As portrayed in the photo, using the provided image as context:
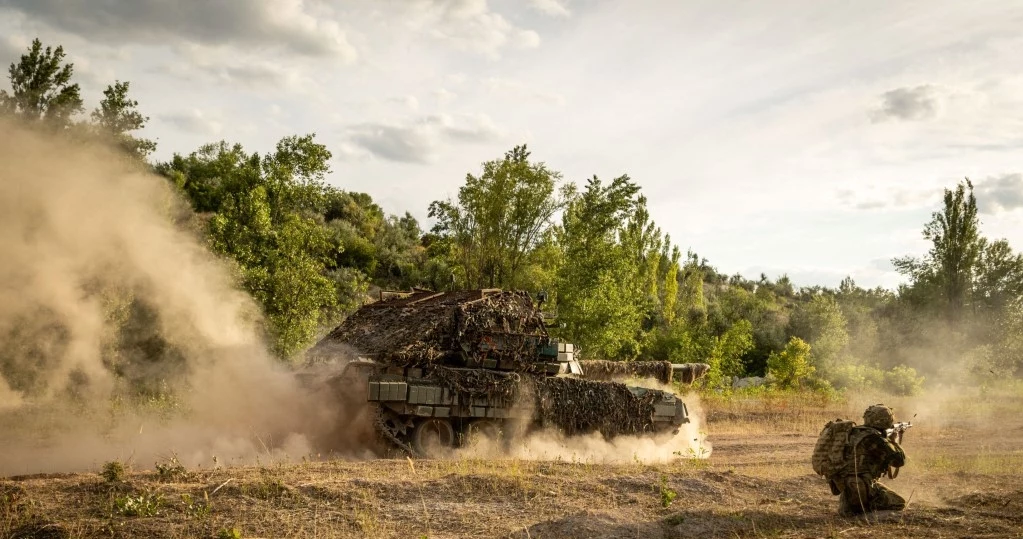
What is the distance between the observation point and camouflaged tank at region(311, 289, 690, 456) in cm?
1522

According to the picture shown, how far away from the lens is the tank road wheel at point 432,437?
15445 mm

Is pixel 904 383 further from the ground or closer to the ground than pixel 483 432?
further from the ground

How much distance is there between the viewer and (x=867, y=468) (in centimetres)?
1023

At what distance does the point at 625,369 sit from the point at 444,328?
14.1 metres

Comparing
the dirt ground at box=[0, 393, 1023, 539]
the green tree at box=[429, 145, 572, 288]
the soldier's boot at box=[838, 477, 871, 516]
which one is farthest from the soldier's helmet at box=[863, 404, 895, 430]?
the green tree at box=[429, 145, 572, 288]

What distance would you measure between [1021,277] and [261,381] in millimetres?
46549

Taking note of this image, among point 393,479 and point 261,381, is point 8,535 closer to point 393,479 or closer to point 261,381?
point 393,479

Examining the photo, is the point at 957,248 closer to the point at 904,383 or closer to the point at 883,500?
the point at 904,383

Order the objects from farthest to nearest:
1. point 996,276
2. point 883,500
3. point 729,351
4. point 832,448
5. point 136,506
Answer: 1. point 996,276
2. point 729,351
3. point 832,448
4. point 883,500
5. point 136,506

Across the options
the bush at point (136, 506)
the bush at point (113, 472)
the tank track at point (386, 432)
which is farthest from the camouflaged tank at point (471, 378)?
the bush at point (136, 506)

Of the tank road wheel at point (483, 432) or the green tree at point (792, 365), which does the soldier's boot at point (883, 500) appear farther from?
the green tree at point (792, 365)

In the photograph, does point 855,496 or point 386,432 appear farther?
point 386,432

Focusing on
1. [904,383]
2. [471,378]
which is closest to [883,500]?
[471,378]

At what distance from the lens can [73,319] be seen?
12922 mm
